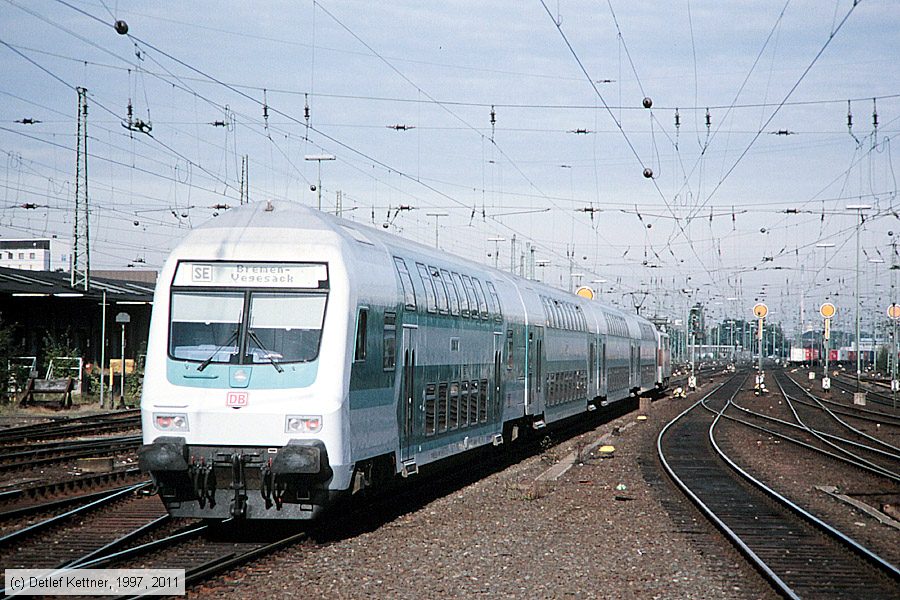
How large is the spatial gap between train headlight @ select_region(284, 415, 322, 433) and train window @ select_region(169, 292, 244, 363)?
3.17 ft

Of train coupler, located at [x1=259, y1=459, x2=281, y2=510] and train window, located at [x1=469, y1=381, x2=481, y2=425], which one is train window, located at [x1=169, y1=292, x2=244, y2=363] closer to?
train coupler, located at [x1=259, y1=459, x2=281, y2=510]

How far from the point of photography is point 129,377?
42062 millimetres

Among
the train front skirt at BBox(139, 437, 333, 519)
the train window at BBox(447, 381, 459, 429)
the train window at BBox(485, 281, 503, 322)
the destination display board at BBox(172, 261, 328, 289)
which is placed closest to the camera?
the train front skirt at BBox(139, 437, 333, 519)

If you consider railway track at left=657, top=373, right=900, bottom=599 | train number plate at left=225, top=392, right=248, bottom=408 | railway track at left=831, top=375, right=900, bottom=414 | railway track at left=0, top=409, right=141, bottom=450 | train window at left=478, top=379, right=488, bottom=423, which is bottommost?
railway track at left=831, top=375, right=900, bottom=414

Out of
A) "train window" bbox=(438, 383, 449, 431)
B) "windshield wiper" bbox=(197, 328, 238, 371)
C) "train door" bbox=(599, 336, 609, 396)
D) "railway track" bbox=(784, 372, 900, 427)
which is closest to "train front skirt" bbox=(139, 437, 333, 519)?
"windshield wiper" bbox=(197, 328, 238, 371)

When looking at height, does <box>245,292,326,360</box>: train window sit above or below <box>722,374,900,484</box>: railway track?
above

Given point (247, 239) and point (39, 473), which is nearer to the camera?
point (247, 239)

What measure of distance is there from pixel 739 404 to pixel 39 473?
3902 cm

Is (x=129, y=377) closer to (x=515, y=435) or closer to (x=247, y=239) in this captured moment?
(x=515, y=435)

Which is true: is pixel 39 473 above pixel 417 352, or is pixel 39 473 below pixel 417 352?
below

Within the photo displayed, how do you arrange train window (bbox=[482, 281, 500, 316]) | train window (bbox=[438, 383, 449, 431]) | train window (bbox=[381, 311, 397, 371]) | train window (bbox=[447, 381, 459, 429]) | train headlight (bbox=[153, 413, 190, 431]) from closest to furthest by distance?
train headlight (bbox=[153, 413, 190, 431]) → train window (bbox=[381, 311, 397, 371]) → train window (bbox=[438, 383, 449, 431]) → train window (bbox=[447, 381, 459, 429]) → train window (bbox=[482, 281, 500, 316])

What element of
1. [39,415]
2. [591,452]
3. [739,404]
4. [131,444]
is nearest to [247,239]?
[131,444]

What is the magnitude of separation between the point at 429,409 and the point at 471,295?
3.53 metres

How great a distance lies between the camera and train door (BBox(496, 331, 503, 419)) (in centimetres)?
2122
